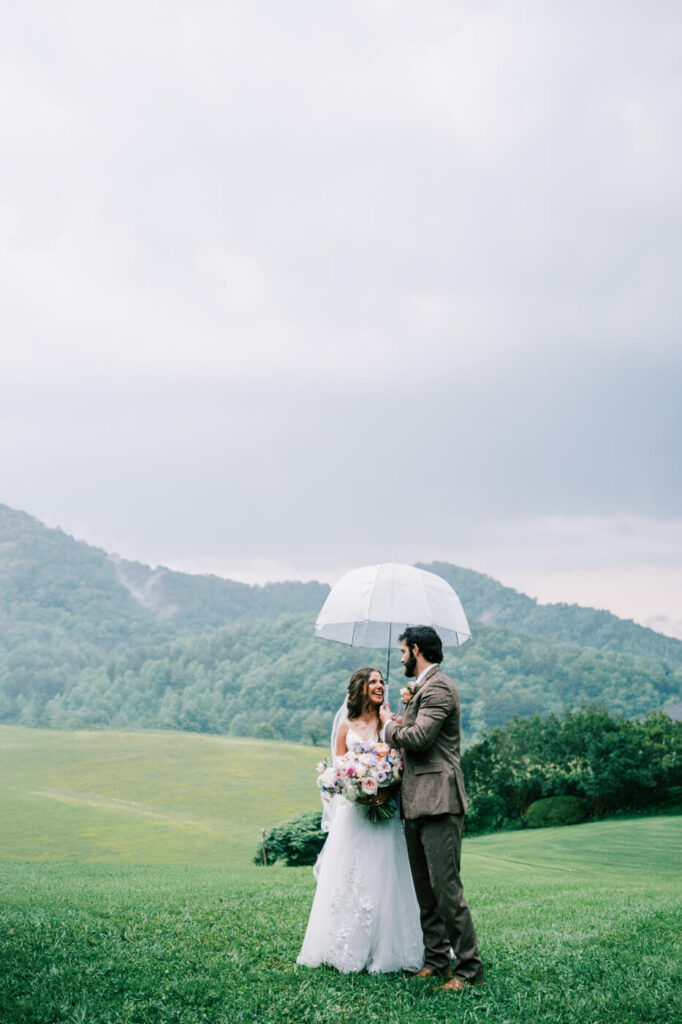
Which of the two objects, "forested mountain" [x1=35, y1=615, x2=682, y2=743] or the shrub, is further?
"forested mountain" [x1=35, y1=615, x2=682, y2=743]

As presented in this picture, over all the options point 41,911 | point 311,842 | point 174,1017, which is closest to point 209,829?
point 311,842

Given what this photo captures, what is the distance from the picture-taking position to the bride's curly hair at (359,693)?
6.28m

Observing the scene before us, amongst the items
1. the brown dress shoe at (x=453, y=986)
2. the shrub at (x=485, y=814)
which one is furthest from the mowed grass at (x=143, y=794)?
the brown dress shoe at (x=453, y=986)

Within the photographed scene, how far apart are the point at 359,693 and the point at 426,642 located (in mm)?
731

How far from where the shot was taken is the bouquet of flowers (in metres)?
5.96

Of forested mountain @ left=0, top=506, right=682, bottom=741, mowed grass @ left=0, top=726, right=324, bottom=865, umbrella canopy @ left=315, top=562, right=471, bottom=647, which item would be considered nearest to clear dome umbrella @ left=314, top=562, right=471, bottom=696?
umbrella canopy @ left=315, top=562, right=471, bottom=647

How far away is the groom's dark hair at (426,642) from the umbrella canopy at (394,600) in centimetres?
77

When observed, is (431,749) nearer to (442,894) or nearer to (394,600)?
(442,894)

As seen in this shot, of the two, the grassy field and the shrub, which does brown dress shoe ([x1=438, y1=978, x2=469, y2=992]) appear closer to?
the grassy field

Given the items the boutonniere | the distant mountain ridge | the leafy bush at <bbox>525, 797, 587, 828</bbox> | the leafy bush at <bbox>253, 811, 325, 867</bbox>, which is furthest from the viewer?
the distant mountain ridge

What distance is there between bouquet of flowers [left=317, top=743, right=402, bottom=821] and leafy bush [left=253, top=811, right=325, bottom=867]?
20.9 metres

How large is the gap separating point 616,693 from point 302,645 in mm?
33270

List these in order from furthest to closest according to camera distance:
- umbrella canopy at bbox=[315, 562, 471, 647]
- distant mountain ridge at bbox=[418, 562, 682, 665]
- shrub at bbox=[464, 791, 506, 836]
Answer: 1. distant mountain ridge at bbox=[418, 562, 682, 665]
2. shrub at bbox=[464, 791, 506, 836]
3. umbrella canopy at bbox=[315, 562, 471, 647]

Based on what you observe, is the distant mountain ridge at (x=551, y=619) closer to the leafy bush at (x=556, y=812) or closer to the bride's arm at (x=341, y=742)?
the leafy bush at (x=556, y=812)
